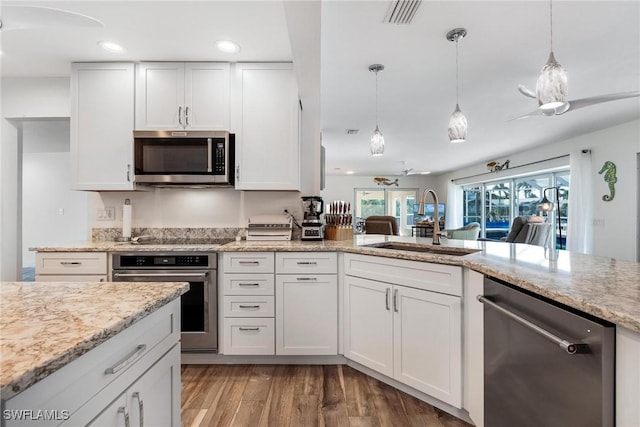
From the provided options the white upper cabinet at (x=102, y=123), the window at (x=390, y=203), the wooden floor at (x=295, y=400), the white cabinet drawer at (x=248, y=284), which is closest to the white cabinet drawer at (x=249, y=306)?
the white cabinet drawer at (x=248, y=284)

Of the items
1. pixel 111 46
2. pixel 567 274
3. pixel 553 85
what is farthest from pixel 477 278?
pixel 111 46

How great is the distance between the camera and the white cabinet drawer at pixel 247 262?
2275 millimetres

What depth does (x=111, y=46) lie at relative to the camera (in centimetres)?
231

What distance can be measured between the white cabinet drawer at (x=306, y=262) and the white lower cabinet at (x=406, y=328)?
124 mm

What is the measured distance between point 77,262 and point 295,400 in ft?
6.08

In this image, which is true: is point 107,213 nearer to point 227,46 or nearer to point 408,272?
point 227,46

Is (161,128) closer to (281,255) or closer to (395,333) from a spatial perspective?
(281,255)

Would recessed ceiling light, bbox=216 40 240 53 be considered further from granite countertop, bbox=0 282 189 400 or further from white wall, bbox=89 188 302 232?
granite countertop, bbox=0 282 189 400

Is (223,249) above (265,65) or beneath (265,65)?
beneath

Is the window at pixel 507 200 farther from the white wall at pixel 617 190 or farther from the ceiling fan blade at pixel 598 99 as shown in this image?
the ceiling fan blade at pixel 598 99

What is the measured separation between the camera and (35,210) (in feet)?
19.8

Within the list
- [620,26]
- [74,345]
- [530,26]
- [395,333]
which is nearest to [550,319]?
[395,333]

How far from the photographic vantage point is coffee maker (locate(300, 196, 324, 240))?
8.54 ft

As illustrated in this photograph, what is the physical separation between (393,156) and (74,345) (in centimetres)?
675
